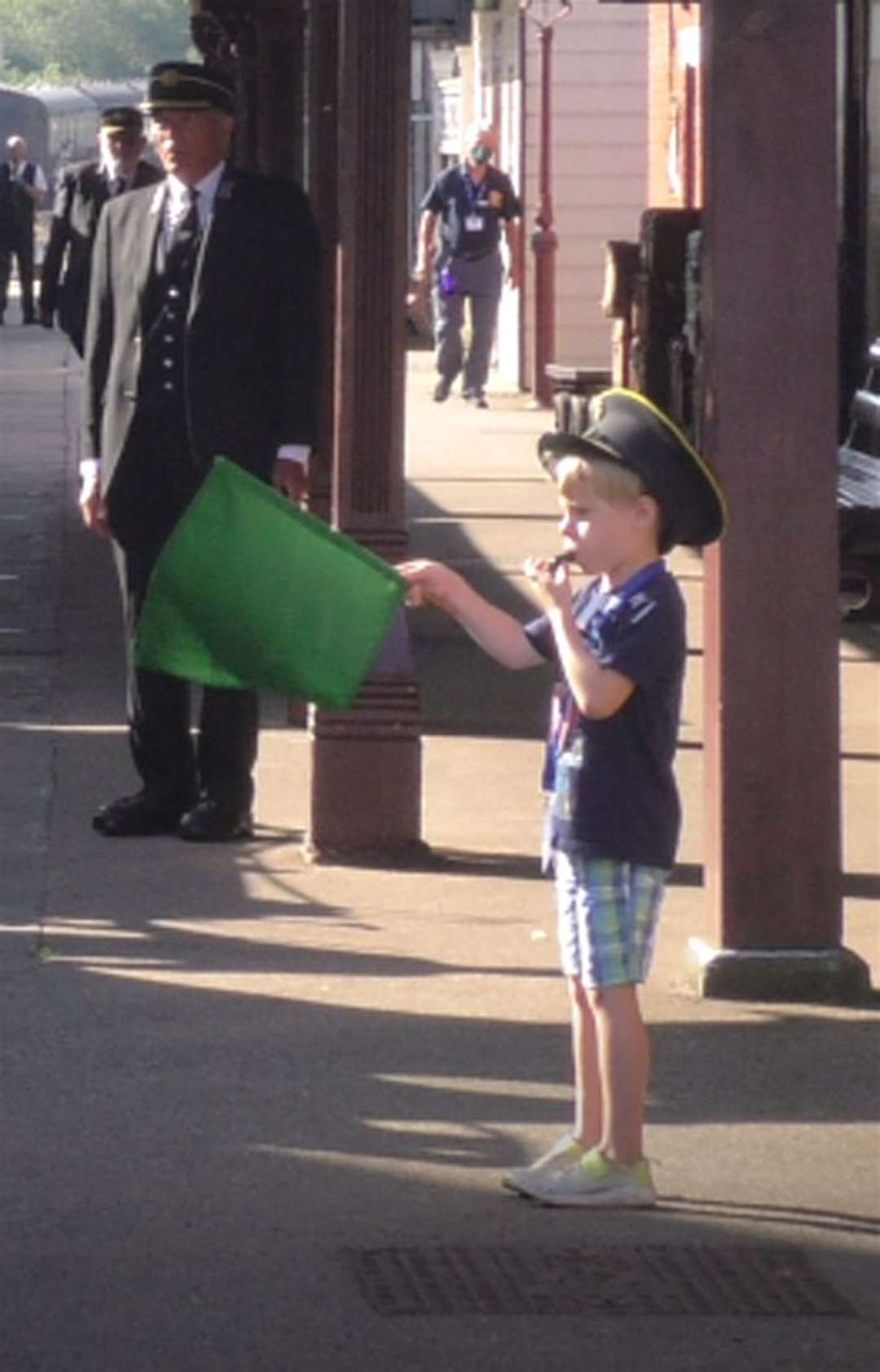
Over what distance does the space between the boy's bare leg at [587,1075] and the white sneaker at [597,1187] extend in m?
0.05

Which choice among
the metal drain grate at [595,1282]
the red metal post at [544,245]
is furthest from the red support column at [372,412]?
the red metal post at [544,245]

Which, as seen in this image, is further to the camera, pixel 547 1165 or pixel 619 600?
pixel 547 1165

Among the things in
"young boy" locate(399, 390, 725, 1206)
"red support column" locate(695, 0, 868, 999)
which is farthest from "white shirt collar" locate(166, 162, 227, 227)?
"young boy" locate(399, 390, 725, 1206)

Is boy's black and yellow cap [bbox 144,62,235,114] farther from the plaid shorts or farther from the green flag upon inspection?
the plaid shorts

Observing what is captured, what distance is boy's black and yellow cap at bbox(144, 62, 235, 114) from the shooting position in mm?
8930

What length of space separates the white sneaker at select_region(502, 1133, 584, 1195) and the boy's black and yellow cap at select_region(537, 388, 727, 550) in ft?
3.46

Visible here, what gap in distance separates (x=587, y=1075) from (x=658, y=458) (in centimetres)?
107

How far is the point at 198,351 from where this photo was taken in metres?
9.03

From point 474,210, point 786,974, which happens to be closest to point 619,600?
point 786,974

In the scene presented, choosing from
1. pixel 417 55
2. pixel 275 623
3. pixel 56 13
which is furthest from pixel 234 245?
pixel 56 13

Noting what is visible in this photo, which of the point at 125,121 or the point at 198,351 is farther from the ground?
the point at 125,121

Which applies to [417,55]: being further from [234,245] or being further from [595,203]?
[234,245]

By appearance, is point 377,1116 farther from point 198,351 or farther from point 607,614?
point 198,351

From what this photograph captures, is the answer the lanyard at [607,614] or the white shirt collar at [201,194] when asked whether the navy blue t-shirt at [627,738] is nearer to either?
the lanyard at [607,614]
